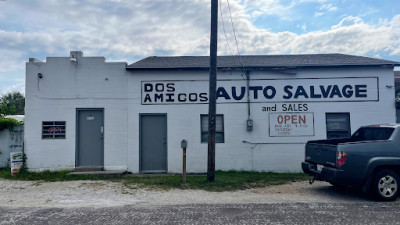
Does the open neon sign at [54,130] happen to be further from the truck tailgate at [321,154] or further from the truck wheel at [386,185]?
the truck wheel at [386,185]

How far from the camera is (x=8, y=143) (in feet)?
40.7

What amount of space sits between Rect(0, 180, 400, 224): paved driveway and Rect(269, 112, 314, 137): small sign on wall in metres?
2.92

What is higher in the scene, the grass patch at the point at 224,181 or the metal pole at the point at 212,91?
the metal pole at the point at 212,91

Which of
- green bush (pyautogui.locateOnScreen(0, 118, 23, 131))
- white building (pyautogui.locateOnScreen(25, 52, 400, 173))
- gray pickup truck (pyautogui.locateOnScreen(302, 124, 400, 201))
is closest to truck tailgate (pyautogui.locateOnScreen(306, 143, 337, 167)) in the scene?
gray pickup truck (pyautogui.locateOnScreen(302, 124, 400, 201))

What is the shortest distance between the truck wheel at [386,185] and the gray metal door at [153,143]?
277 inches

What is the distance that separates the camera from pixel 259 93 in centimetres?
1198

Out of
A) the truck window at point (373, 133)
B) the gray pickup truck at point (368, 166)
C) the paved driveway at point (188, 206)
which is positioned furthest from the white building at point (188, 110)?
the gray pickup truck at point (368, 166)

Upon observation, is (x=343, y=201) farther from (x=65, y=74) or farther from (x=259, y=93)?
(x=65, y=74)

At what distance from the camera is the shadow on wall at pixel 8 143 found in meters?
12.4

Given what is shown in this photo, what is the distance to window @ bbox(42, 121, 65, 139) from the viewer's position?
1170 cm

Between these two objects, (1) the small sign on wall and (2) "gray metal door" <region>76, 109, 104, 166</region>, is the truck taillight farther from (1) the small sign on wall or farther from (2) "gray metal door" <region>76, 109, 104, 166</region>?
(2) "gray metal door" <region>76, 109, 104, 166</region>

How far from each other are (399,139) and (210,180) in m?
4.98

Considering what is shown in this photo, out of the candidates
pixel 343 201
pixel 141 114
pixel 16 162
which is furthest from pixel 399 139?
pixel 16 162

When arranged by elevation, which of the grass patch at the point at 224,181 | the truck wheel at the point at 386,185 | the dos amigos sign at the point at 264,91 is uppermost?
the dos amigos sign at the point at 264,91
